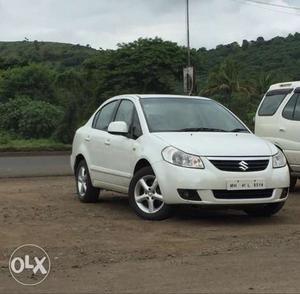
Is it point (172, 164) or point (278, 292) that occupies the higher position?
point (172, 164)

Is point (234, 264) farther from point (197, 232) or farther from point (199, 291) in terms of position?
point (197, 232)

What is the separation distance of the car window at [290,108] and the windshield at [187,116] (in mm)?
2471

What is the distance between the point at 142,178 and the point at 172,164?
62 centimetres

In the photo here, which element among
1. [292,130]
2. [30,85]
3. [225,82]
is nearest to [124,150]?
[292,130]

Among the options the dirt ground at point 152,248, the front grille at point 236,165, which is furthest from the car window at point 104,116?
the front grille at point 236,165

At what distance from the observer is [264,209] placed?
895cm

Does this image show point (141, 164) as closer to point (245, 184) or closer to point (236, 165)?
point (236, 165)

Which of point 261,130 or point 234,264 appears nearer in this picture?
point 234,264

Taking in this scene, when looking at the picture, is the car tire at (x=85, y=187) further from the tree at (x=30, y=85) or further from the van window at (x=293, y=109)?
the tree at (x=30, y=85)

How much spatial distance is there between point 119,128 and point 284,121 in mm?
4003

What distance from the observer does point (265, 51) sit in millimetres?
54750

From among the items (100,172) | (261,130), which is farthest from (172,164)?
(261,130)

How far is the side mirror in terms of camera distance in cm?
916

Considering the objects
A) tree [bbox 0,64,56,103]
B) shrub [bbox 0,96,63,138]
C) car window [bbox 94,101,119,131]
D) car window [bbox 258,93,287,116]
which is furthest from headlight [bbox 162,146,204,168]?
tree [bbox 0,64,56,103]
